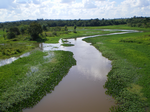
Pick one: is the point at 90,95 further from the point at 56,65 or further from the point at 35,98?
the point at 56,65

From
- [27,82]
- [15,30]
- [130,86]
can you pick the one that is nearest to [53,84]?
[27,82]

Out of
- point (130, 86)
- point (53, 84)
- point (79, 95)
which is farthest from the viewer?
point (53, 84)

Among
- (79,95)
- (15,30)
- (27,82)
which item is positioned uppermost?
(15,30)

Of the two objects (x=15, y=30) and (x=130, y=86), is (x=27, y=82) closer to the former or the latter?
(x=130, y=86)

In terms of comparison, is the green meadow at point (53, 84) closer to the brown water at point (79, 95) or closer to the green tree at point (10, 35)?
the brown water at point (79, 95)

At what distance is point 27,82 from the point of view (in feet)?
44.1

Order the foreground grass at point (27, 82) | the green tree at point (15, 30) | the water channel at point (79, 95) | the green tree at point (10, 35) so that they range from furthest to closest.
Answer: the green tree at point (15, 30) → the green tree at point (10, 35) → the foreground grass at point (27, 82) → the water channel at point (79, 95)

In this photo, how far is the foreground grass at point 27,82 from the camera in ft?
35.1

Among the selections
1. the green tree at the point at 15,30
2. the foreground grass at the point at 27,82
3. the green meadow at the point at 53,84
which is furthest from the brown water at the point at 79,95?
the green tree at the point at 15,30

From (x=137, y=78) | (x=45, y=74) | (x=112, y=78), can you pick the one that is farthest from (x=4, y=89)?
(x=137, y=78)

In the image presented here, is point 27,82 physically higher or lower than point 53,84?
higher

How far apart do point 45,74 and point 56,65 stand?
3.31 metres

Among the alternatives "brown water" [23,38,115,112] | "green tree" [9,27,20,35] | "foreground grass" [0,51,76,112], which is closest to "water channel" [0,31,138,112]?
"brown water" [23,38,115,112]

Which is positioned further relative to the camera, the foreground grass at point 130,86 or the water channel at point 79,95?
the water channel at point 79,95
